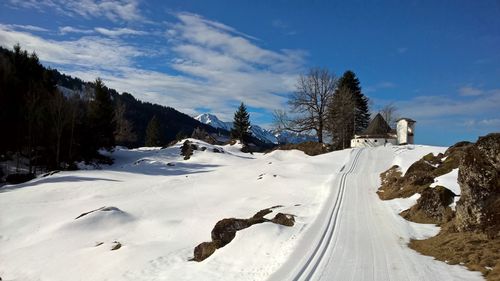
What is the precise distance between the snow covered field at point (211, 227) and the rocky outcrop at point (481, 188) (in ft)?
6.02

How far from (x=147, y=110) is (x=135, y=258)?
172m

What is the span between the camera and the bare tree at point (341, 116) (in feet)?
174

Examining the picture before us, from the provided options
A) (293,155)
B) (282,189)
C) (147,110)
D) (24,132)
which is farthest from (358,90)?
(147,110)

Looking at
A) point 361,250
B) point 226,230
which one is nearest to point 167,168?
point 226,230

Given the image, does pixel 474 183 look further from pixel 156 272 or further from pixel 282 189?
pixel 282 189

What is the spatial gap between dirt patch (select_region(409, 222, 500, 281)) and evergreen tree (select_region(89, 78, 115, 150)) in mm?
41517

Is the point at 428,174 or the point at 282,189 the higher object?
the point at 428,174

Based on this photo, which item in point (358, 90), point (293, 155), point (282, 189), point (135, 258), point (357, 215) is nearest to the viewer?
point (135, 258)

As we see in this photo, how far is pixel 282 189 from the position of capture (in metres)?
24.1

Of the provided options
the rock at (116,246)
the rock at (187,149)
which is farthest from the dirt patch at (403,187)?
the rock at (187,149)

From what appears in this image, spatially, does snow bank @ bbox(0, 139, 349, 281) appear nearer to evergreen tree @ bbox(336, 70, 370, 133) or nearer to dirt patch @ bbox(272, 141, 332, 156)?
dirt patch @ bbox(272, 141, 332, 156)

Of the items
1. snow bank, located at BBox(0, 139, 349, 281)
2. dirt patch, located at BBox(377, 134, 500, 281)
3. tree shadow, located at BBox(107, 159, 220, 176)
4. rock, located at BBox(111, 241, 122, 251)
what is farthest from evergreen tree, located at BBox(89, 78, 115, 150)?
dirt patch, located at BBox(377, 134, 500, 281)

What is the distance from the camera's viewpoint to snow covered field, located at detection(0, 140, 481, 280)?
30.5ft

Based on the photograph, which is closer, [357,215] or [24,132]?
[357,215]
